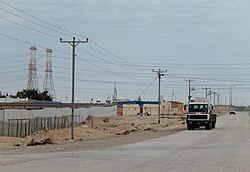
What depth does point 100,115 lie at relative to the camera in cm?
10869

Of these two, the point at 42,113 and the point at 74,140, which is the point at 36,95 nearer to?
the point at 42,113

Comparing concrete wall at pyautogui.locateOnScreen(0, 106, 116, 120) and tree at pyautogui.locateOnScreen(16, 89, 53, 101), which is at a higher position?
tree at pyautogui.locateOnScreen(16, 89, 53, 101)

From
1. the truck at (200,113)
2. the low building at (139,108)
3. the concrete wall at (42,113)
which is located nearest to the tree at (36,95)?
the low building at (139,108)

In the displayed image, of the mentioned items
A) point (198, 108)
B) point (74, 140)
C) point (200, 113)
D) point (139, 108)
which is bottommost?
point (74, 140)

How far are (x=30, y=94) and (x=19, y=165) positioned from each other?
13629cm

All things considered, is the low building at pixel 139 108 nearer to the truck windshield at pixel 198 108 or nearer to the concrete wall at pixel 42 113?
the concrete wall at pixel 42 113

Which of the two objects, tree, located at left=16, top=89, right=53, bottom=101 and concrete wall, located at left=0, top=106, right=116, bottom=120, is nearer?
concrete wall, located at left=0, top=106, right=116, bottom=120

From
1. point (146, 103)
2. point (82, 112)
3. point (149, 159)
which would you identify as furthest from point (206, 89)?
point (149, 159)

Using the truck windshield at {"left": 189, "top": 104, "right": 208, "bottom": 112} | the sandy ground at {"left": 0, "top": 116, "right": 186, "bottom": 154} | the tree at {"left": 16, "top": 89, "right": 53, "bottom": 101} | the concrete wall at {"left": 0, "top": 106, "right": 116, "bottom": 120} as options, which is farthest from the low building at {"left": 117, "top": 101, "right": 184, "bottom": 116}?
the truck windshield at {"left": 189, "top": 104, "right": 208, "bottom": 112}

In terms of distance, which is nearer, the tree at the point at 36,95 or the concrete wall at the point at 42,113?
the concrete wall at the point at 42,113

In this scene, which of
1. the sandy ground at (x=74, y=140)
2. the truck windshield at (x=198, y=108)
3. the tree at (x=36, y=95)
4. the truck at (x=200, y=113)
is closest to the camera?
the sandy ground at (x=74, y=140)

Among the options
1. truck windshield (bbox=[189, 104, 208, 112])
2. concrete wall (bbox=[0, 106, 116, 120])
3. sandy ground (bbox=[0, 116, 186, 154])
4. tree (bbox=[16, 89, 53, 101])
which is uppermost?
tree (bbox=[16, 89, 53, 101])

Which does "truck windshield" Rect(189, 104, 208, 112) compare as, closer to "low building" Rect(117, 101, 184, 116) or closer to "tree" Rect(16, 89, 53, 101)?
"low building" Rect(117, 101, 184, 116)

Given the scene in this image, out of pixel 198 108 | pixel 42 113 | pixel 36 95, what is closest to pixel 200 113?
pixel 198 108
